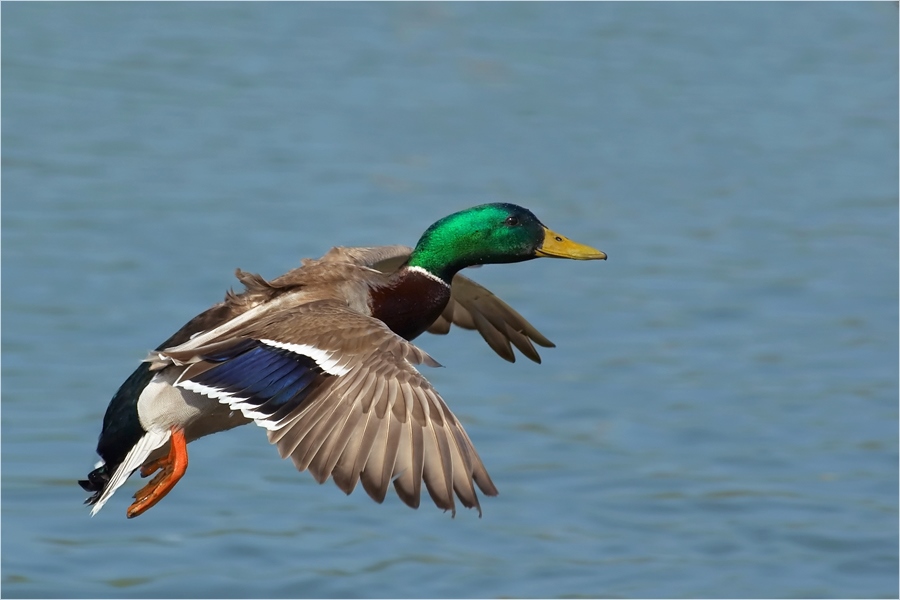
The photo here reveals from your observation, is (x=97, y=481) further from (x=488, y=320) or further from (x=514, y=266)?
(x=514, y=266)

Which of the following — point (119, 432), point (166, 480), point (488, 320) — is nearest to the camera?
point (166, 480)

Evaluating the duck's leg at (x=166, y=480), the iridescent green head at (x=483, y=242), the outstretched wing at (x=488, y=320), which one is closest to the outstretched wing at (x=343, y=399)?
the duck's leg at (x=166, y=480)

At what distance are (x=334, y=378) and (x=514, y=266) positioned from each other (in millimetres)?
7299

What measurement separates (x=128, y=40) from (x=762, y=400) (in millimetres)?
8457

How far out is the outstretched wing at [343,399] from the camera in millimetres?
5484

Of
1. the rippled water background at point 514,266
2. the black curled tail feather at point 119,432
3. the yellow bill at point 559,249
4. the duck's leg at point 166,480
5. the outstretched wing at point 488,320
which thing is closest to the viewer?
the duck's leg at point 166,480

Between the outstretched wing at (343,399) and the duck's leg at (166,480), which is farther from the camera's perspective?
the duck's leg at (166,480)

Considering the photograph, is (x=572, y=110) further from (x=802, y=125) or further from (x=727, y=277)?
(x=727, y=277)

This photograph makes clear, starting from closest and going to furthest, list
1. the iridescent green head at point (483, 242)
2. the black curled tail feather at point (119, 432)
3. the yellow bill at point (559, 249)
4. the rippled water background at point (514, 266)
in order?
the black curled tail feather at point (119, 432)
the iridescent green head at point (483, 242)
the yellow bill at point (559, 249)
the rippled water background at point (514, 266)

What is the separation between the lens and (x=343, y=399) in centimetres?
579

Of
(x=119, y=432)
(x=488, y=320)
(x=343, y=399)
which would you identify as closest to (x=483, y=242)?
(x=488, y=320)

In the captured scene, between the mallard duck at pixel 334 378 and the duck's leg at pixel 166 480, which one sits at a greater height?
the mallard duck at pixel 334 378

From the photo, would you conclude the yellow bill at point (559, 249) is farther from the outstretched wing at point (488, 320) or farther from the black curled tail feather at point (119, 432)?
the black curled tail feather at point (119, 432)

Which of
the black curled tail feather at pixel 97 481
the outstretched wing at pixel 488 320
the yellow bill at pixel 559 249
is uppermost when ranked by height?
the yellow bill at pixel 559 249
